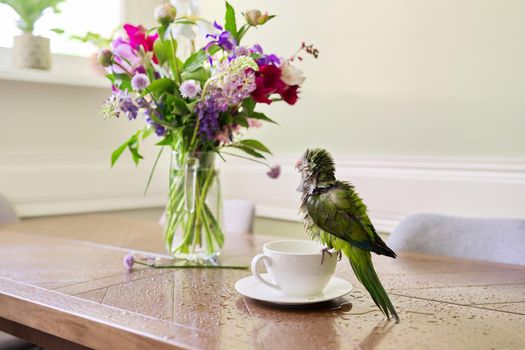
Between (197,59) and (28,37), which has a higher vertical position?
(28,37)

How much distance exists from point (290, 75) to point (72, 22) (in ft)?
5.65

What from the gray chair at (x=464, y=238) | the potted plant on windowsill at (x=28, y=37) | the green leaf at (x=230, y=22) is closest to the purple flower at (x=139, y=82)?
the green leaf at (x=230, y=22)

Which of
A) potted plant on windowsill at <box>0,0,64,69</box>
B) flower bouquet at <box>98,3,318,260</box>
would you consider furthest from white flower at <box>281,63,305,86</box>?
potted plant on windowsill at <box>0,0,64,69</box>

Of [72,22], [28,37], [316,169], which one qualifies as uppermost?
[72,22]

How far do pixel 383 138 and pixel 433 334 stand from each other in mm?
1510

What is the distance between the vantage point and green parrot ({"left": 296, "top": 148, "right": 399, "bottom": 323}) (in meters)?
0.88

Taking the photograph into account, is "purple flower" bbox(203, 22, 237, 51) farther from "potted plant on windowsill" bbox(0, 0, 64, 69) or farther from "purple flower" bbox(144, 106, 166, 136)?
"potted plant on windowsill" bbox(0, 0, 64, 69)

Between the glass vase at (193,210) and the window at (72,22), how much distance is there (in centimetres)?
144

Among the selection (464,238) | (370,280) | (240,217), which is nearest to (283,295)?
(370,280)

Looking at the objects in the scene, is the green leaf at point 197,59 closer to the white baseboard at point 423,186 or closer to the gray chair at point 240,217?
the gray chair at point 240,217

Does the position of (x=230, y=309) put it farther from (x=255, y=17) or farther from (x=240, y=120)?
(x=255, y=17)

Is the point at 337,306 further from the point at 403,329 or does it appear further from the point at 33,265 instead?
the point at 33,265

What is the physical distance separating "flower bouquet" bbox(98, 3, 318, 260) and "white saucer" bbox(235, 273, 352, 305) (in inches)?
12.6

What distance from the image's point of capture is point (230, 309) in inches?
38.1
